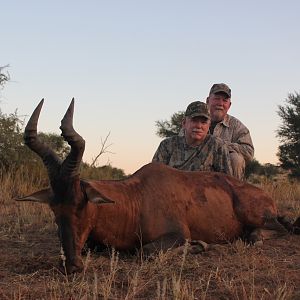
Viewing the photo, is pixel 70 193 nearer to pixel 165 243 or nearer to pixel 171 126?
pixel 165 243

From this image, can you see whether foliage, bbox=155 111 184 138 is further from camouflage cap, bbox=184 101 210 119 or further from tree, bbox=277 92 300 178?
camouflage cap, bbox=184 101 210 119

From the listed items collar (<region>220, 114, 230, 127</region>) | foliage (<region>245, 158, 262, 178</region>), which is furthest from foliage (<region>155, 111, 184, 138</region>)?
collar (<region>220, 114, 230, 127</region>)

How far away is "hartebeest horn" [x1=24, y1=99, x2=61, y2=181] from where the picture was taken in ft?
16.5

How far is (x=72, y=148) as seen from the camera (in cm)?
493

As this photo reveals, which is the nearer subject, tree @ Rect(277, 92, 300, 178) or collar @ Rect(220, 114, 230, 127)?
collar @ Rect(220, 114, 230, 127)

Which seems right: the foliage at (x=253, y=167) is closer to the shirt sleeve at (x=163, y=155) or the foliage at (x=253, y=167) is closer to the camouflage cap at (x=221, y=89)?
the camouflage cap at (x=221, y=89)

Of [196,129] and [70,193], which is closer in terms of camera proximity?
[70,193]

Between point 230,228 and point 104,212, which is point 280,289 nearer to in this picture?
point 104,212

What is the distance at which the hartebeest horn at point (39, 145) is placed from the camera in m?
5.03

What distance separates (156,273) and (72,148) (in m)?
1.21

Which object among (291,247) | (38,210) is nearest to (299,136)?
(38,210)

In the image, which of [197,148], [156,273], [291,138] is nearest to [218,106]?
[197,148]

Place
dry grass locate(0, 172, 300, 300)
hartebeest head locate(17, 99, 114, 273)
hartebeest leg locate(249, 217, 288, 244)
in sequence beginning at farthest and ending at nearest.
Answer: hartebeest leg locate(249, 217, 288, 244) < hartebeest head locate(17, 99, 114, 273) < dry grass locate(0, 172, 300, 300)

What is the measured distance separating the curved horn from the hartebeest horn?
15cm
